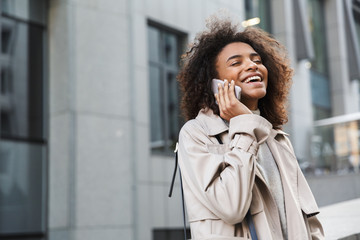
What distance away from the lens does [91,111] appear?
11.6 meters

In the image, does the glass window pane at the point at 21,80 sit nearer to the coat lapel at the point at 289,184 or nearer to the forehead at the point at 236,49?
the forehead at the point at 236,49

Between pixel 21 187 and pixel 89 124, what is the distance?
203 cm

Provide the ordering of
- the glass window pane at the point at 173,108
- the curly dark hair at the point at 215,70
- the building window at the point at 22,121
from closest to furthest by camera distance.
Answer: the curly dark hair at the point at 215,70 < the building window at the point at 22,121 < the glass window pane at the point at 173,108

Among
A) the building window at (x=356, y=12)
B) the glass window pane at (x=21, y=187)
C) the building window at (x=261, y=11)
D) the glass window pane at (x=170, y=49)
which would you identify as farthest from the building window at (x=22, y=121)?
the building window at (x=356, y=12)

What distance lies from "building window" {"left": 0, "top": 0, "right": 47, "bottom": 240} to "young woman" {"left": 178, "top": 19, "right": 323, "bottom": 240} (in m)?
8.82

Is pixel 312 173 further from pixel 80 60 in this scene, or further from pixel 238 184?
pixel 238 184

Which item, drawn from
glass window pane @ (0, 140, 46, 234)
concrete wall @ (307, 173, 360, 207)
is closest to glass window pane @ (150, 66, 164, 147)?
glass window pane @ (0, 140, 46, 234)

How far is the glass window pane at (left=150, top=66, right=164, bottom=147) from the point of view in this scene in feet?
45.8

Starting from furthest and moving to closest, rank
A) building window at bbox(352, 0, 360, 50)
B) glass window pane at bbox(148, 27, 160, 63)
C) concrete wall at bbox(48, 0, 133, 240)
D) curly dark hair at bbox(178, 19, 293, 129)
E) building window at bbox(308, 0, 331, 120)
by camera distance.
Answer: building window at bbox(352, 0, 360, 50), building window at bbox(308, 0, 331, 120), glass window pane at bbox(148, 27, 160, 63), concrete wall at bbox(48, 0, 133, 240), curly dark hair at bbox(178, 19, 293, 129)

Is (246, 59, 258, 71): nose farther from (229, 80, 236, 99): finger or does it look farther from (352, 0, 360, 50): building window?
(352, 0, 360, 50): building window

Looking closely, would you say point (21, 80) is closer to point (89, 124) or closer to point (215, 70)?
point (89, 124)

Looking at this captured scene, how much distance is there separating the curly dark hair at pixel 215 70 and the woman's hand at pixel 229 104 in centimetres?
17

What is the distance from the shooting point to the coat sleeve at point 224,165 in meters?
2.18

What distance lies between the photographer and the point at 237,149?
233cm
